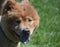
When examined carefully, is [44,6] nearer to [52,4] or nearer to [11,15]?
[52,4]

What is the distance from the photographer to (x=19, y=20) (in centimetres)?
429

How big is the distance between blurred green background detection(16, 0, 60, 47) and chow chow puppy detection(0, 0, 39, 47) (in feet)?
5.37

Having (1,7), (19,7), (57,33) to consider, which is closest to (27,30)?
(19,7)

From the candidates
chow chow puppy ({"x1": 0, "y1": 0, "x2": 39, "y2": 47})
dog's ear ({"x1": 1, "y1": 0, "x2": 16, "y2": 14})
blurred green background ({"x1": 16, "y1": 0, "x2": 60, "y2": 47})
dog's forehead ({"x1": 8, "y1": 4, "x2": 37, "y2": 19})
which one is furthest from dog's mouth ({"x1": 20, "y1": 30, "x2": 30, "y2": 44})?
blurred green background ({"x1": 16, "y1": 0, "x2": 60, "y2": 47})

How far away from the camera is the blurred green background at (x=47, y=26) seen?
20.5 feet

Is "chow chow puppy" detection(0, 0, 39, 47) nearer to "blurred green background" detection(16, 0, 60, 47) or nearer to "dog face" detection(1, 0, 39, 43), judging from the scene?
"dog face" detection(1, 0, 39, 43)

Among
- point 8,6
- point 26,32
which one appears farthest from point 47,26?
point 26,32

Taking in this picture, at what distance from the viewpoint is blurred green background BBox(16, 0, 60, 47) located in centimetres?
626

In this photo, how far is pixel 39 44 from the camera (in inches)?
245

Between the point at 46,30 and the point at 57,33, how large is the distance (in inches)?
9.8

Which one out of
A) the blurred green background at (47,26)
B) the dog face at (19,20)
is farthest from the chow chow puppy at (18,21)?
the blurred green background at (47,26)

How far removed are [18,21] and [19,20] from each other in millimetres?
24

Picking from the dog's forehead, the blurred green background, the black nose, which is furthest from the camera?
the blurred green background

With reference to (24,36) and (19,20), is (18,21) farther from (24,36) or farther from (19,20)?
(24,36)
